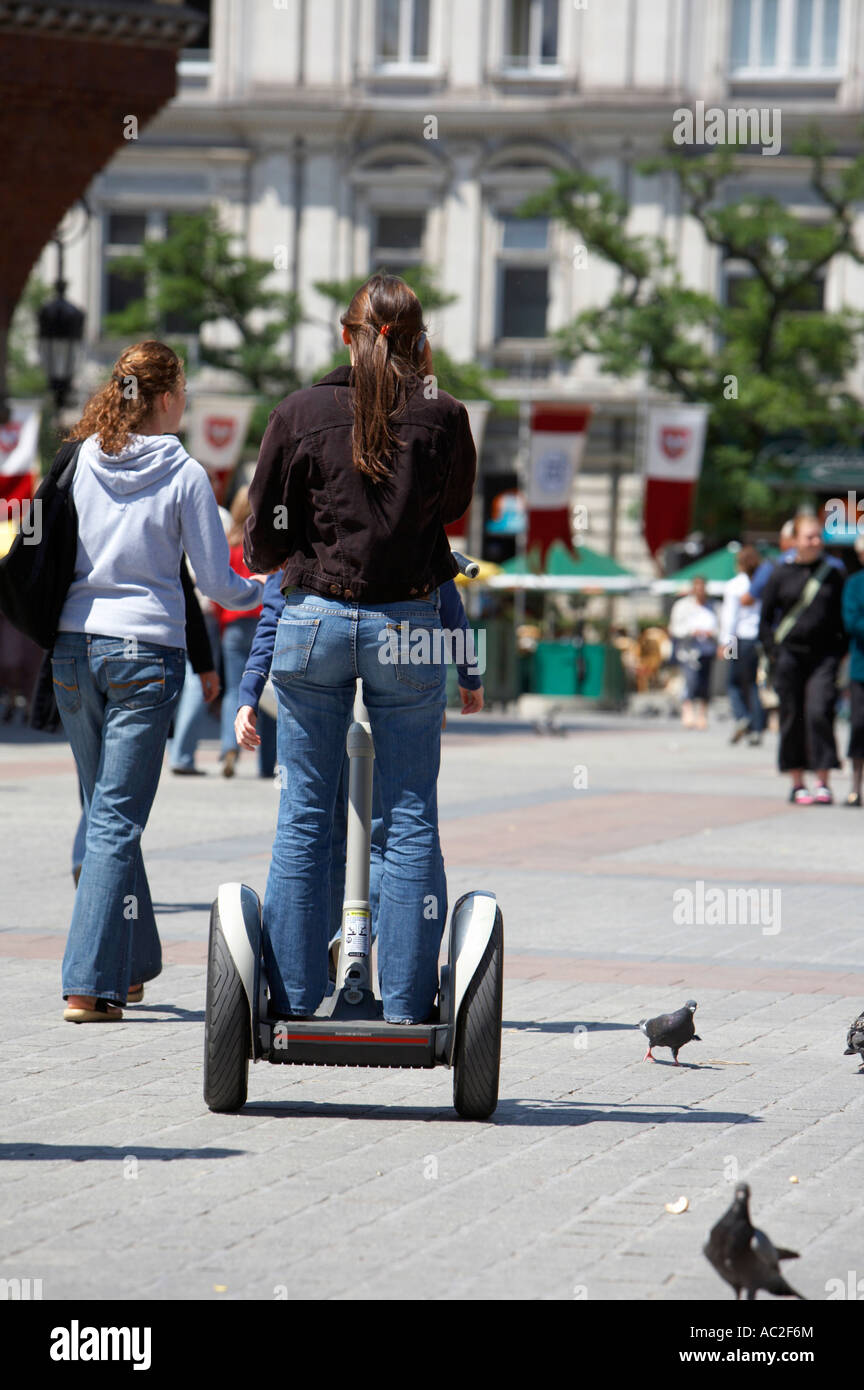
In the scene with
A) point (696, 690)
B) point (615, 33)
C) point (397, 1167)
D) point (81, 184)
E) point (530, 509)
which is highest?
point (615, 33)

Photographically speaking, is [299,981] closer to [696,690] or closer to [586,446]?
[696,690]

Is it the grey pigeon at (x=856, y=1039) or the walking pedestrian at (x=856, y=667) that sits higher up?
the grey pigeon at (x=856, y=1039)

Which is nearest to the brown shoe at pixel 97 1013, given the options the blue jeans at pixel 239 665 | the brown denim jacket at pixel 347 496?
the brown denim jacket at pixel 347 496

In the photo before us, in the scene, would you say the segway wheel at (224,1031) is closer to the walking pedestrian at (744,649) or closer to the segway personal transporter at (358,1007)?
the segway personal transporter at (358,1007)

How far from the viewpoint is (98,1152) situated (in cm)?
462

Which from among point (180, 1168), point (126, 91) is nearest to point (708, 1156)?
point (180, 1168)

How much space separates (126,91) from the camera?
19.0 metres

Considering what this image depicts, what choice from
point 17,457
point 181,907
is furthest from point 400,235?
point 181,907

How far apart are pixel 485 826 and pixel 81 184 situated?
33.3 ft

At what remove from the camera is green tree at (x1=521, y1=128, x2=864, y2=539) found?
3525cm

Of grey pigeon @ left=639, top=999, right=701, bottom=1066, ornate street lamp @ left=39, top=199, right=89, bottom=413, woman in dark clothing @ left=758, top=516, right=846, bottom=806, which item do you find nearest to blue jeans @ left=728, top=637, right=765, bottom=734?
woman in dark clothing @ left=758, top=516, right=846, bottom=806

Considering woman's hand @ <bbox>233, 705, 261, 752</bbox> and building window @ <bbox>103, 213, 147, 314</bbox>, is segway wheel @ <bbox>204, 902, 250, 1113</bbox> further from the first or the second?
building window @ <bbox>103, 213, 147, 314</bbox>

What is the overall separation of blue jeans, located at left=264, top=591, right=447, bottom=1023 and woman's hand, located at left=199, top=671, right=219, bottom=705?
1.43 metres

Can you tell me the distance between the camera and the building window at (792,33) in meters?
37.4
